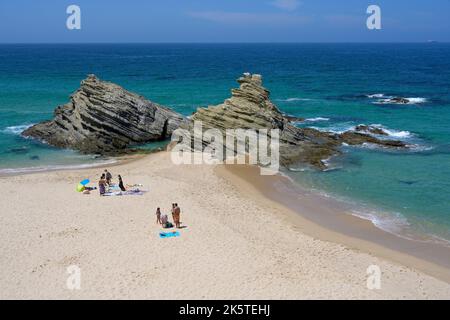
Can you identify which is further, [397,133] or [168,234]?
[397,133]

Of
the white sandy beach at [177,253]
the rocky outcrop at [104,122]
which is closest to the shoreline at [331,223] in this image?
the white sandy beach at [177,253]

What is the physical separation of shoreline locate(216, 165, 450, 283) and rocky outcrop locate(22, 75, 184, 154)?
9506 mm

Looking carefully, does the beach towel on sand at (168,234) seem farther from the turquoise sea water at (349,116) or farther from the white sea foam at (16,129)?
the white sea foam at (16,129)

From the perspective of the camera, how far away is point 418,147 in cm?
3512

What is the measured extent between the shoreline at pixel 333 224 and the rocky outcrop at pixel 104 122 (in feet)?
31.2

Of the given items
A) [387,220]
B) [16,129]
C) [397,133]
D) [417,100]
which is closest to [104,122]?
[16,129]

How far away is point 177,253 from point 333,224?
770 centimetres

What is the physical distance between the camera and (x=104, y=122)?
35.8m

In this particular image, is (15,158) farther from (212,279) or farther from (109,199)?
(212,279)

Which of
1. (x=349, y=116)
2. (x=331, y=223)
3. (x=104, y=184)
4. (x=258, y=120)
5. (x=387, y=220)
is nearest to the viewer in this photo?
(x=331, y=223)

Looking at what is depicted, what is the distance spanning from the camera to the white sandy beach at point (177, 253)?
1605cm

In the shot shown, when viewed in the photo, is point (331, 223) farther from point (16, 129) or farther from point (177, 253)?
point (16, 129)
